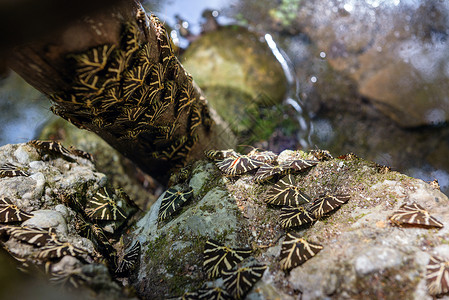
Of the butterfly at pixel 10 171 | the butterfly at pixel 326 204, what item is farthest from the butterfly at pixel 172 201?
the butterfly at pixel 10 171

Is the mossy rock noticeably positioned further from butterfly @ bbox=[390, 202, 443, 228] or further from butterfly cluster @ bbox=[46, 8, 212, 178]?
butterfly @ bbox=[390, 202, 443, 228]

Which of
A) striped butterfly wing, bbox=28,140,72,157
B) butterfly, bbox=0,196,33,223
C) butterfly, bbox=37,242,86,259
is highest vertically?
striped butterfly wing, bbox=28,140,72,157

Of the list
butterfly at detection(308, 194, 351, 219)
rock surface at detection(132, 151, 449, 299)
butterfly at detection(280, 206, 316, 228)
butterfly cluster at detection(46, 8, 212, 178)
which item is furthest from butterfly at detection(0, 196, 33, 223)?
butterfly at detection(308, 194, 351, 219)

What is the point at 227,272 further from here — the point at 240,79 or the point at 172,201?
the point at 240,79

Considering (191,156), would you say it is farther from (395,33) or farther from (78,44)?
(395,33)

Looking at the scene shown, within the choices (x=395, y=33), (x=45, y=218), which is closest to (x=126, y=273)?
(x=45, y=218)

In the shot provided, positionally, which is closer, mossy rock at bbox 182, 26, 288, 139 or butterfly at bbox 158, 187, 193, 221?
butterfly at bbox 158, 187, 193, 221

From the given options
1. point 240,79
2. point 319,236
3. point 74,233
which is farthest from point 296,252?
point 240,79
